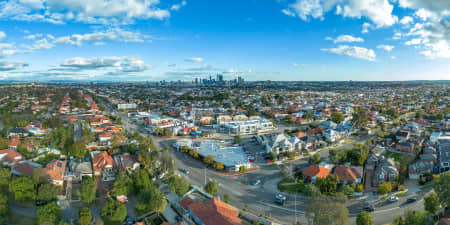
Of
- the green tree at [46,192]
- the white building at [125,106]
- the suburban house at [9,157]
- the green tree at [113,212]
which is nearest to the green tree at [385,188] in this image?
the green tree at [113,212]

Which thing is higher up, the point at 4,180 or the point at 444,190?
the point at 444,190

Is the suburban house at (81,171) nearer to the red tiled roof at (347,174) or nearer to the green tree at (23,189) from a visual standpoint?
the green tree at (23,189)

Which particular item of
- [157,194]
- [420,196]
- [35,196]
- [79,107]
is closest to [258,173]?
[157,194]

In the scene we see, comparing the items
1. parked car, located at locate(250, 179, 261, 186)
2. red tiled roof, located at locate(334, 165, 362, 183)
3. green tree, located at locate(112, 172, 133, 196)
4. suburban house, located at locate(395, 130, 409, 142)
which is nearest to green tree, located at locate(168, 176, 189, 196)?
green tree, located at locate(112, 172, 133, 196)

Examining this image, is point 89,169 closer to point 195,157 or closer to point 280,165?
point 195,157

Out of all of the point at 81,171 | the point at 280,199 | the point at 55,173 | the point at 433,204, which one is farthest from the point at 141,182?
the point at 433,204

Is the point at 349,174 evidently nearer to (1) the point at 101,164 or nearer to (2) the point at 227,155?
(2) the point at 227,155
